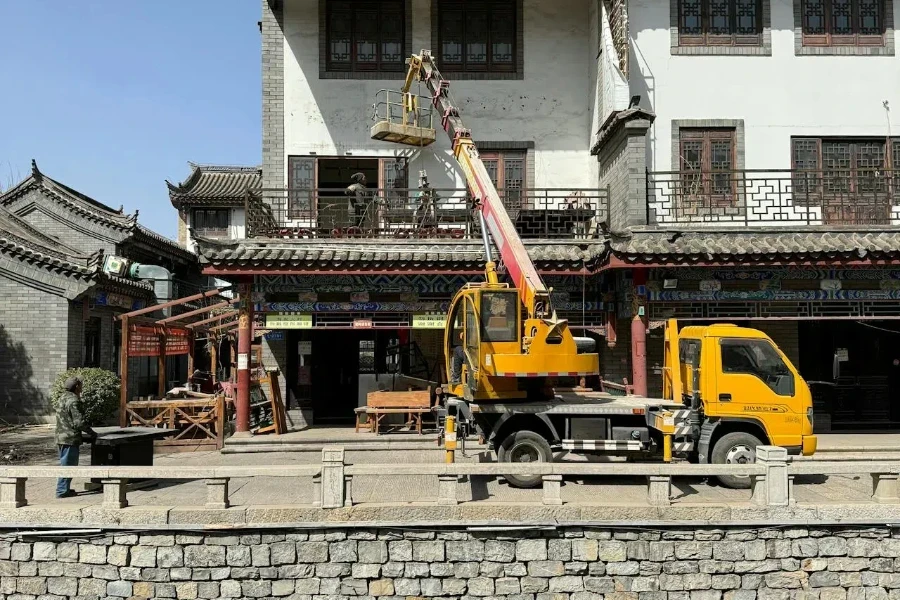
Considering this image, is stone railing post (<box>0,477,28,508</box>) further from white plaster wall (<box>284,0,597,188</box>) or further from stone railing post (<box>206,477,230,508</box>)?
white plaster wall (<box>284,0,597,188</box>)

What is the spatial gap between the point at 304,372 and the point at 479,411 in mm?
7451

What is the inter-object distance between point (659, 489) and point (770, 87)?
11.8 metres

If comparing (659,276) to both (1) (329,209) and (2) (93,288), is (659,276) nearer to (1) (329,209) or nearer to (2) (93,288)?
(1) (329,209)

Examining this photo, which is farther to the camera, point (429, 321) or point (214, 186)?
point (214, 186)

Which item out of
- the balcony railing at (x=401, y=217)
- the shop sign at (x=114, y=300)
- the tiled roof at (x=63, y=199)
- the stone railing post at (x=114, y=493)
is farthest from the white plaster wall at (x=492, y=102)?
the tiled roof at (x=63, y=199)

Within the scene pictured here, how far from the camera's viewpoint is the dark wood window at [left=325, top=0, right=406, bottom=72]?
17.0 meters

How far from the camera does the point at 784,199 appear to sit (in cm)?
1504

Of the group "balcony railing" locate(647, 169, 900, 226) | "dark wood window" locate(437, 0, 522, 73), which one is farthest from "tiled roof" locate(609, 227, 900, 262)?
"dark wood window" locate(437, 0, 522, 73)

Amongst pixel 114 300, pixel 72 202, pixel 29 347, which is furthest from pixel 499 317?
pixel 72 202

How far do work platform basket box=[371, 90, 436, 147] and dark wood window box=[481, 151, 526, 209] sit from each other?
1.52m

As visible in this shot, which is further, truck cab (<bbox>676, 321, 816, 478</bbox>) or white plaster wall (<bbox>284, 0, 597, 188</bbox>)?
white plaster wall (<bbox>284, 0, 597, 188</bbox>)

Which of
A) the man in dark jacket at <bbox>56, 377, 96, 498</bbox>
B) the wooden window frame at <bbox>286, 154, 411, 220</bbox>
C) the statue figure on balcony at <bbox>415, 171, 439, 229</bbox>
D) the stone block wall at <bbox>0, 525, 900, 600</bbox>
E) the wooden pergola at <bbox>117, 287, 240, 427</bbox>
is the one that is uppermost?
the wooden window frame at <bbox>286, 154, 411, 220</bbox>

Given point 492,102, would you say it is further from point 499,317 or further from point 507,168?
point 499,317

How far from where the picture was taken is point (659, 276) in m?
13.6
